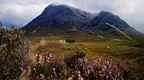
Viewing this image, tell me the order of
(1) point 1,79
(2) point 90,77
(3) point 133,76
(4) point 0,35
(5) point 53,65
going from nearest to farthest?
(1) point 1,79 → (4) point 0,35 → (5) point 53,65 → (2) point 90,77 → (3) point 133,76

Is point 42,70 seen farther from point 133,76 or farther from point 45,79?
point 133,76

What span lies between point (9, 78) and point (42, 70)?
727cm

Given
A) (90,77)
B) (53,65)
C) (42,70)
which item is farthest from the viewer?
(90,77)

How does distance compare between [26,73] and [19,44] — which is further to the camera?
[19,44]

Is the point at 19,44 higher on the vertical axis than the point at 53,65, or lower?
higher

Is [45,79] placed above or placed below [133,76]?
above

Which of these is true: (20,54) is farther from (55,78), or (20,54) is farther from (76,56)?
(76,56)

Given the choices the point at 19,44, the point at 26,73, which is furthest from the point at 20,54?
the point at 26,73

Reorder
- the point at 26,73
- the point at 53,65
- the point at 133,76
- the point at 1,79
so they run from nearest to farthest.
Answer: the point at 26,73
the point at 1,79
the point at 53,65
the point at 133,76

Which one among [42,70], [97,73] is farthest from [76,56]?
[42,70]

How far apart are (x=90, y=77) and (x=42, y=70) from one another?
16292mm

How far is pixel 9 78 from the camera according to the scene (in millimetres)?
29125

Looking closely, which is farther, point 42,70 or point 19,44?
point 42,70

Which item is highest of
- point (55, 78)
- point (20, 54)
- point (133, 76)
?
point (20, 54)
